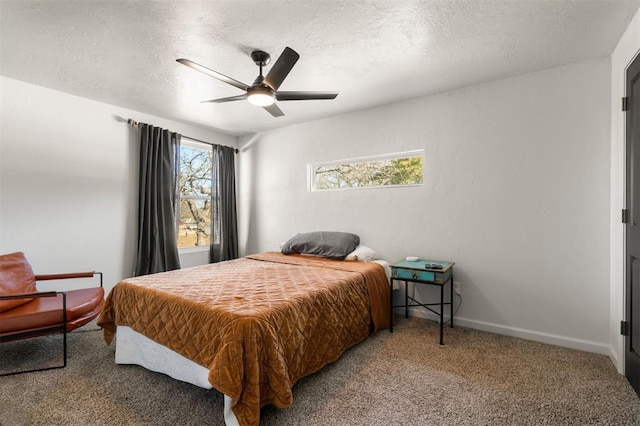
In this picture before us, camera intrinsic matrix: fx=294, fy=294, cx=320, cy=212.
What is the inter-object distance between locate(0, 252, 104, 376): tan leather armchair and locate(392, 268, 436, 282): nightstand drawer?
265cm

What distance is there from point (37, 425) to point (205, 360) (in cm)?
92

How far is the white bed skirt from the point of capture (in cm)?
169

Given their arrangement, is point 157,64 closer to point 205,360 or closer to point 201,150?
point 201,150

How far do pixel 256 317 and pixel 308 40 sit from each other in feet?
6.26

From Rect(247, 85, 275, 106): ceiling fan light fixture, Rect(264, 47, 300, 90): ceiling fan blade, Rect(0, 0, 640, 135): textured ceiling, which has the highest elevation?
Rect(0, 0, 640, 135): textured ceiling

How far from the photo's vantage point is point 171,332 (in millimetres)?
1859

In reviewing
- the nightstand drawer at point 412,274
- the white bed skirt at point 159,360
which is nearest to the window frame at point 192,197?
the white bed skirt at point 159,360

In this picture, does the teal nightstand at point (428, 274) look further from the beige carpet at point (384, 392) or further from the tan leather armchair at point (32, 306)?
the tan leather armchair at point (32, 306)

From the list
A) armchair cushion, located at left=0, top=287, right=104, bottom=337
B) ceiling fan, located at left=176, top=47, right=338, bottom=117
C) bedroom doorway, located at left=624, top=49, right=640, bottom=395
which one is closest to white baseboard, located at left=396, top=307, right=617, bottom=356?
bedroom doorway, located at left=624, top=49, right=640, bottom=395

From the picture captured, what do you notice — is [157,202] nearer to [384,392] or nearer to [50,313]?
[50,313]

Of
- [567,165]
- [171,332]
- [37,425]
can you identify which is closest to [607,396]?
[567,165]

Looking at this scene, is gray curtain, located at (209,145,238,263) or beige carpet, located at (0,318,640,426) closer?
beige carpet, located at (0,318,640,426)

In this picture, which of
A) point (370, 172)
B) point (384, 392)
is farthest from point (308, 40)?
point (384, 392)

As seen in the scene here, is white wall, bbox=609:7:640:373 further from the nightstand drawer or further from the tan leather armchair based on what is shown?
the tan leather armchair
